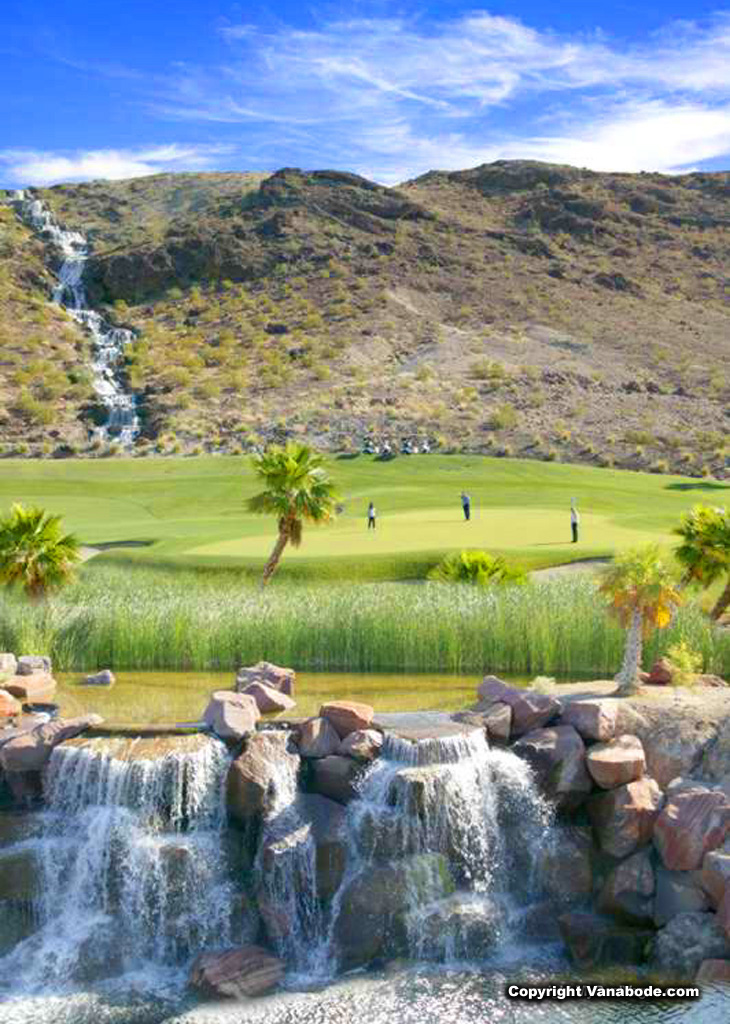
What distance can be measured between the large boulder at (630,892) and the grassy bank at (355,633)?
8384mm

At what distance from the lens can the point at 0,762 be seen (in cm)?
1730

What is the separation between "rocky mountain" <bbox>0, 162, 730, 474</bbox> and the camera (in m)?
72.9

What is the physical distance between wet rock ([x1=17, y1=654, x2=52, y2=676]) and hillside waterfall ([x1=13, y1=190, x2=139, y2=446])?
4801 cm

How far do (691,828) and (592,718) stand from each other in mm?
1984

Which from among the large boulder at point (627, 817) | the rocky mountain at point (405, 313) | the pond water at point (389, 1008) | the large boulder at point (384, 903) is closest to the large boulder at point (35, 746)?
the pond water at point (389, 1008)

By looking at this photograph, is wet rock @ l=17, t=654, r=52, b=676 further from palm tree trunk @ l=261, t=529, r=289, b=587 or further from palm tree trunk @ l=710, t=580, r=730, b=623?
palm tree trunk @ l=710, t=580, r=730, b=623

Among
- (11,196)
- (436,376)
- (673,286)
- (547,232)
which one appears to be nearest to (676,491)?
(436,376)

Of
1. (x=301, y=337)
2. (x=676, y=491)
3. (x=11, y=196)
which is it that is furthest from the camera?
(x=11, y=196)

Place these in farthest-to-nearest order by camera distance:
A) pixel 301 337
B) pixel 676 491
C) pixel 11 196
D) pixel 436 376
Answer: pixel 11 196, pixel 301 337, pixel 436 376, pixel 676 491

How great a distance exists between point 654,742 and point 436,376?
209ft

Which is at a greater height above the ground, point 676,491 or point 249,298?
point 249,298

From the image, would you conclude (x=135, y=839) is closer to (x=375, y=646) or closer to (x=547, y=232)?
(x=375, y=646)

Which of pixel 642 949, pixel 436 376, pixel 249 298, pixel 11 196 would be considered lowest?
pixel 642 949

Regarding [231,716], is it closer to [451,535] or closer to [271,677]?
[271,677]
